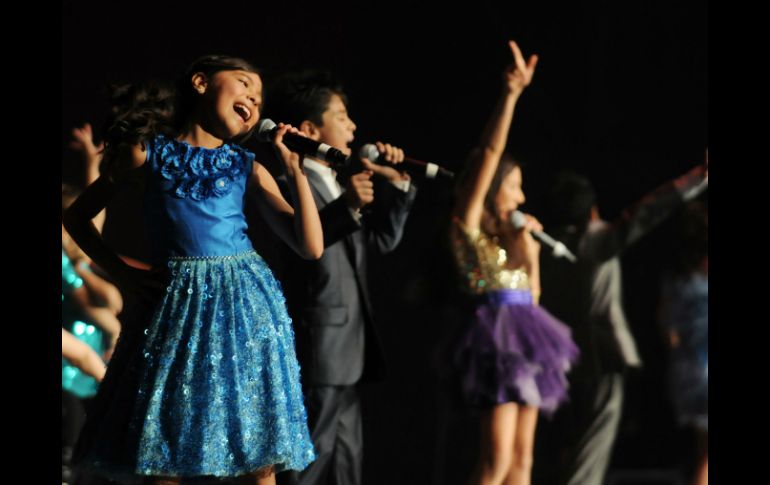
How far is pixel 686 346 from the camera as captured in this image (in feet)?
10.4

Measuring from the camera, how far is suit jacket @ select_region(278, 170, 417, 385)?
8.41ft

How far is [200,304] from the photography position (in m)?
2.08

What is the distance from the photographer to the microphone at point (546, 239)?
9.70 feet

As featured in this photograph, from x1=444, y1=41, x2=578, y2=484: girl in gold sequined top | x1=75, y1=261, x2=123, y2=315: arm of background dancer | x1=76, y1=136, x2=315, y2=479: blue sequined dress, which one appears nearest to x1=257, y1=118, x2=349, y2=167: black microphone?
x1=76, y1=136, x2=315, y2=479: blue sequined dress

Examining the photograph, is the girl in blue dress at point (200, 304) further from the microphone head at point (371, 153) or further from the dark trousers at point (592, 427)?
the dark trousers at point (592, 427)

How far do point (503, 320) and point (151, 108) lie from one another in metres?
1.14

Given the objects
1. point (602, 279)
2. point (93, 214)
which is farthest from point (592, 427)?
point (93, 214)

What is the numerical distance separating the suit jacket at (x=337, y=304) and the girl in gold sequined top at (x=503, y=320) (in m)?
0.32

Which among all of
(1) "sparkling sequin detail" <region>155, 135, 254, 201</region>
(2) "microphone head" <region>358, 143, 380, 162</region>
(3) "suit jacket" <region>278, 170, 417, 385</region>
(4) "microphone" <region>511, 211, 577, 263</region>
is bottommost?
(3) "suit jacket" <region>278, 170, 417, 385</region>

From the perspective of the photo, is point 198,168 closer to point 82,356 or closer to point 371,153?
point 371,153

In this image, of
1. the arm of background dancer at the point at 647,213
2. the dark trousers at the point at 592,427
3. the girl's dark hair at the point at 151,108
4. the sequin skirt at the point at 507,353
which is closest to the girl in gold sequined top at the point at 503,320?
the sequin skirt at the point at 507,353

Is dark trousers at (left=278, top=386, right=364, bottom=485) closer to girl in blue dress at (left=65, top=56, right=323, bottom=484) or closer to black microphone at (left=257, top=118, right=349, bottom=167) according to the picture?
girl in blue dress at (left=65, top=56, right=323, bottom=484)

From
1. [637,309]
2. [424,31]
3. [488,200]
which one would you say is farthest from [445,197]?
[637,309]
